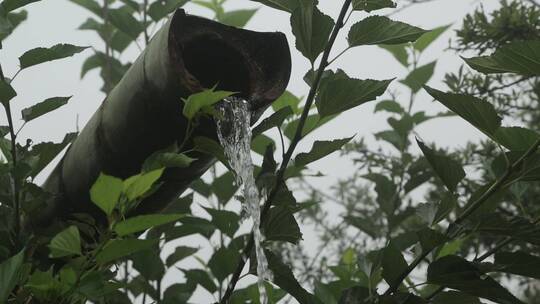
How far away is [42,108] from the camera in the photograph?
35.9 inches

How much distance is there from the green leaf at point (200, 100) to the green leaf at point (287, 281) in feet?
0.81

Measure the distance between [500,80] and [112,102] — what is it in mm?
1567

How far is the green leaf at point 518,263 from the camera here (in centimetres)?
78

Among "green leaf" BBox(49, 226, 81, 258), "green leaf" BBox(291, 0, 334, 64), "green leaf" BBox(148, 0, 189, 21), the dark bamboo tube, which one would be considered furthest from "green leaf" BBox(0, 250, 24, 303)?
"green leaf" BBox(148, 0, 189, 21)

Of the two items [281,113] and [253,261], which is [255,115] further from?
[253,261]

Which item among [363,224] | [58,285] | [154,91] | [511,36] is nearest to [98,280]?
[58,285]

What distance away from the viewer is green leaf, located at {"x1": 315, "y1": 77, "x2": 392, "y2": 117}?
0.80m

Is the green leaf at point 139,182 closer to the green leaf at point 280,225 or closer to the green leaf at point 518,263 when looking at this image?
the green leaf at point 280,225

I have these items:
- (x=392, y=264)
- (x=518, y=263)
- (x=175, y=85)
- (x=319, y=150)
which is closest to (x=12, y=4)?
(x=175, y=85)

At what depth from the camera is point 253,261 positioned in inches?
36.9

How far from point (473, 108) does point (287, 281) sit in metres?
0.30

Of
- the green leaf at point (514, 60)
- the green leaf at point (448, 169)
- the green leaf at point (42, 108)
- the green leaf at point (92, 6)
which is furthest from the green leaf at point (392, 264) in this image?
the green leaf at point (92, 6)

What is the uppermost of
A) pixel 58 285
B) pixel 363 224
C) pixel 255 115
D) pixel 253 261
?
pixel 363 224

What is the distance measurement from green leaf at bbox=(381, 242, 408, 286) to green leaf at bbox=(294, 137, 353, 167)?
142 mm
